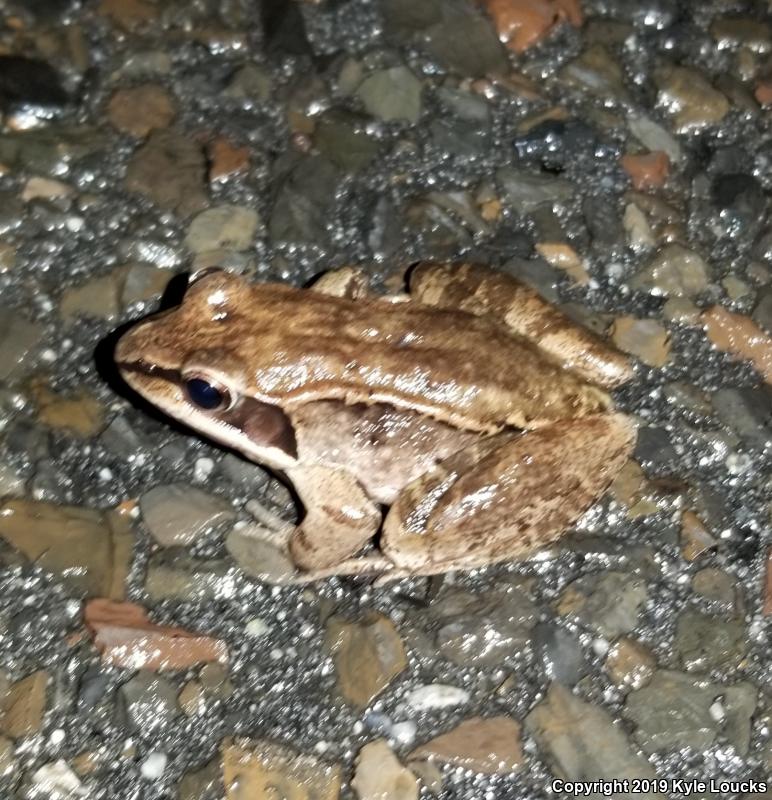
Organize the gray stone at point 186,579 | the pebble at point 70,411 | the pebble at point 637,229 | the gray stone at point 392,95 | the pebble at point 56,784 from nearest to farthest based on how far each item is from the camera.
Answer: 1. the pebble at point 56,784
2. the gray stone at point 186,579
3. the pebble at point 70,411
4. the pebble at point 637,229
5. the gray stone at point 392,95

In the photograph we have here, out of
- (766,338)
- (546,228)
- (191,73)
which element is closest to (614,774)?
(766,338)

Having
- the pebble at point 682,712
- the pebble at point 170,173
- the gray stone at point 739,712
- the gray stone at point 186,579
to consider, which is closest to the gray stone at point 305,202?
the pebble at point 170,173

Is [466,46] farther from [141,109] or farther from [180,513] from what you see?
[180,513]

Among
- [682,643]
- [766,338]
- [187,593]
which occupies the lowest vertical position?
[187,593]

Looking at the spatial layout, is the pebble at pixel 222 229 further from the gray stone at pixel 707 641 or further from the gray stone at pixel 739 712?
the gray stone at pixel 739 712

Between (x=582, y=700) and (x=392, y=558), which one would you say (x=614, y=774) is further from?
(x=392, y=558)

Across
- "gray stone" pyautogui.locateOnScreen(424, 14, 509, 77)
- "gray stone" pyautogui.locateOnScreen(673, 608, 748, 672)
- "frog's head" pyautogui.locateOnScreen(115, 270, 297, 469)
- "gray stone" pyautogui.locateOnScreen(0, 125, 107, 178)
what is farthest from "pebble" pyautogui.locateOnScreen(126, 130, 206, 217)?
"gray stone" pyautogui.locateOnScreen(673, 608, 748, 672)
